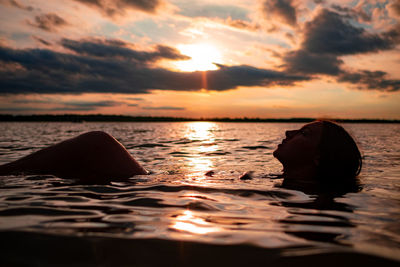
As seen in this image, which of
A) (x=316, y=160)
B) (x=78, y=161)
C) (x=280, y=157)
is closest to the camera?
(x=78, y=161)

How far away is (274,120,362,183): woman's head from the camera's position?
4.79 metres

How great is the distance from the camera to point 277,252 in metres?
1.97

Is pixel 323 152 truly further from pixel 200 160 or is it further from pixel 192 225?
pixel 200 160

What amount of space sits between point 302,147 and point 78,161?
12.1 feet

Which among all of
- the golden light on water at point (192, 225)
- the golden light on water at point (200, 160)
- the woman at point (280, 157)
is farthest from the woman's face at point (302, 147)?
the golden light on water at point (192, 225)

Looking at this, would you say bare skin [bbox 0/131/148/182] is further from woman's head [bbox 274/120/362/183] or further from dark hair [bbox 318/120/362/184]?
dark hair [bbox 318/120/362/184]

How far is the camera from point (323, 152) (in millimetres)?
4781

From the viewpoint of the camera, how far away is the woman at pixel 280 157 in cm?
452

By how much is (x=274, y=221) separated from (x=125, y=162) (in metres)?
2.96

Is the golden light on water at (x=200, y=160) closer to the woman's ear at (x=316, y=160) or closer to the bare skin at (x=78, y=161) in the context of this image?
the bare skin at (x=78, y=161)

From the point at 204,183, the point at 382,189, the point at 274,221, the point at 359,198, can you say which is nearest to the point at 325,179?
the point at 382,189

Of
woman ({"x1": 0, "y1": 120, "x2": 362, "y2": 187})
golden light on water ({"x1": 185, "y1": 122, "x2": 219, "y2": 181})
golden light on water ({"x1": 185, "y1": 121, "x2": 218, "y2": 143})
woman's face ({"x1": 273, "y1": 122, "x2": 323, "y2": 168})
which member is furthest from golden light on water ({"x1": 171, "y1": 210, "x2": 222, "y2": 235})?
golden light on water ({"x1": 185, "y1": 121, "x2": 218, "y2": 143})

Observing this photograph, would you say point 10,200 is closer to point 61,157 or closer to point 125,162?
point 61,157

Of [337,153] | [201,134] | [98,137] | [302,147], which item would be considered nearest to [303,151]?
[302,147]
